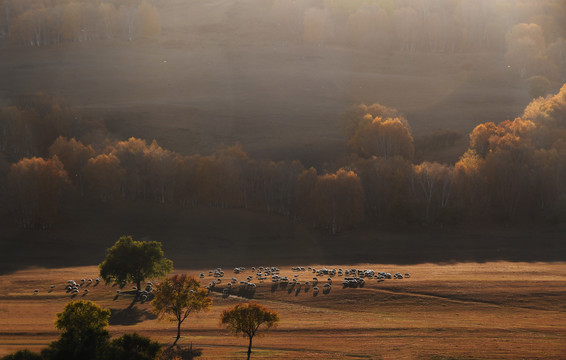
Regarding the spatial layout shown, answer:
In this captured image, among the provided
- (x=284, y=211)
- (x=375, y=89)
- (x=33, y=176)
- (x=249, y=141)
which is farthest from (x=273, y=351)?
(x=375, y=89)

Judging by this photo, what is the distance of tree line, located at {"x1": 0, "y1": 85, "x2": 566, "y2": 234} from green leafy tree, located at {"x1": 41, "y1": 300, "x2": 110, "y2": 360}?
6734 cm

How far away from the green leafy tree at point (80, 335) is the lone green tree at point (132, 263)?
3083 centimetres

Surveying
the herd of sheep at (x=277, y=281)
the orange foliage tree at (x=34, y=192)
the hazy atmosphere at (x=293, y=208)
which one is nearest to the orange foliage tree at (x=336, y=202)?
the hazy atmosphere at (x=293, y=208)

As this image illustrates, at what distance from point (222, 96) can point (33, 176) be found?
3232 inches

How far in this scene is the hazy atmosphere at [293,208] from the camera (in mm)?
53750

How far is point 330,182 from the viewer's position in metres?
106

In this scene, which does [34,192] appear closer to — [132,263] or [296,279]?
[132,263]

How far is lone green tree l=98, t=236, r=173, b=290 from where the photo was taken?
69438 millimetres

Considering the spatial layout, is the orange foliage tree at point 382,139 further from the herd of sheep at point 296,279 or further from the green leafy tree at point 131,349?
the green leafy tree at point 131,349

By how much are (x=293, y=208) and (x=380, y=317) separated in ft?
180

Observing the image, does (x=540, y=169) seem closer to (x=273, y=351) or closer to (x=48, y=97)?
(x=273, y=351)

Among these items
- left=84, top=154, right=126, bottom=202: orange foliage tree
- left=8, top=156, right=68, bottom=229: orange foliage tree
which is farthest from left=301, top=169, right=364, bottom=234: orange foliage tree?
left=8, top=156, right=68, bottom=229: orange foliage tree

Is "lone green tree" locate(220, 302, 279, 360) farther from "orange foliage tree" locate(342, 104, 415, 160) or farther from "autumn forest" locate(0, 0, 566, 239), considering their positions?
"orange foliage tree" locate(342, 104, 415, 160)

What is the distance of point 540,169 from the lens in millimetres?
109188
